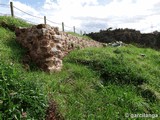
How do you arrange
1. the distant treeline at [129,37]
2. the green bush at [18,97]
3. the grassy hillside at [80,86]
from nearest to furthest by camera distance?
the green bush at [18,97]
the grassy hillside at [80,86]
the distant treeline at [129,37]

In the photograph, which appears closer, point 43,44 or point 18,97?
point 18,97

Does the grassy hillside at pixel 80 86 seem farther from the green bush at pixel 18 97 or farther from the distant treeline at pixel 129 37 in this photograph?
the distant treeline at pixel 129 37

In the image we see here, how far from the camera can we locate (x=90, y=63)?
44.8 feet

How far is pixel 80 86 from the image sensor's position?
1069cm

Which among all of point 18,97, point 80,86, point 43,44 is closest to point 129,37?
point 43,44

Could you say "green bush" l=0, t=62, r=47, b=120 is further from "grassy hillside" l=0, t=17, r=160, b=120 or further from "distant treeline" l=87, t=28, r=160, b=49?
"distant treeline" l=87, t=28, r=160, b=49

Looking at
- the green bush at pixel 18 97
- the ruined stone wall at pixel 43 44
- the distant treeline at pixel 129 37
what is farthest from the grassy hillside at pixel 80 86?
the distant treeline at pixel 129 37

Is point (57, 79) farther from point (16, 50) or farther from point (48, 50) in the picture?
point (16, 50)

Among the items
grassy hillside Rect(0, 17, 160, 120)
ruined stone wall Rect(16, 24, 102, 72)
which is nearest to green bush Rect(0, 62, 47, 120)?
grassy hillside Rect(0, 17, 160, 120)

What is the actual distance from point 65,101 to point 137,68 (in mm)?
5406

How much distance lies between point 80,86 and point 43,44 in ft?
9.34

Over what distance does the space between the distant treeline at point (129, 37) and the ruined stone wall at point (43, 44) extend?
14.9 metres

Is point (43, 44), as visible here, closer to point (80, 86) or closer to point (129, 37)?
point (80, 86)

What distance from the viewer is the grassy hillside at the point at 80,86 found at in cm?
707
